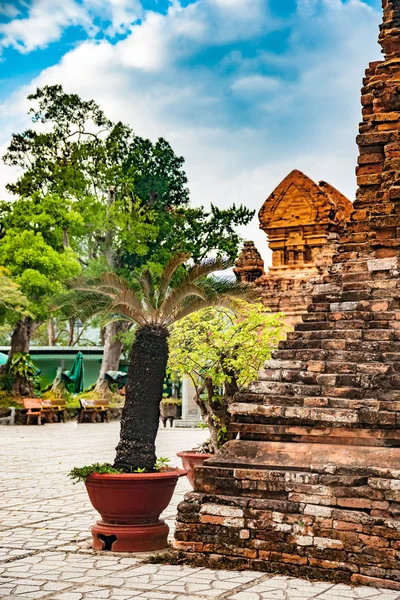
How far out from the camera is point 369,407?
6227 mm

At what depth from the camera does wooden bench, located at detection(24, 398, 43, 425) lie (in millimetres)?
26234

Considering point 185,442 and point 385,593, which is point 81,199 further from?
point 385,593

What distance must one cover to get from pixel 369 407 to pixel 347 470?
565 mm

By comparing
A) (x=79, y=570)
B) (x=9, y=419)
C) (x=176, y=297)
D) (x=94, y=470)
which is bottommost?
(x=79, y=570)

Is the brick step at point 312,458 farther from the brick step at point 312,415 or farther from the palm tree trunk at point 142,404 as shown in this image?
the palm tree trunk at point 142,404

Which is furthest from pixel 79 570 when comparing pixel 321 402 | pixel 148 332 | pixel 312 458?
pixel 148 332

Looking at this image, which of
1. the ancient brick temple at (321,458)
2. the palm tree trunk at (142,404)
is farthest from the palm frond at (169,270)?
the ancient brick temple at (321,458)

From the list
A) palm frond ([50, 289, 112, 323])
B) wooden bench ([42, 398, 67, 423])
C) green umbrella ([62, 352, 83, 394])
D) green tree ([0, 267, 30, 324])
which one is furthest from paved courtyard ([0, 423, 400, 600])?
green umbrella ([62, 352, 83, 394])

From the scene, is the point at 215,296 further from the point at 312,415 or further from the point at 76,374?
the point at 76,374

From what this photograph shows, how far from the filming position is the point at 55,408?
90.5 ft

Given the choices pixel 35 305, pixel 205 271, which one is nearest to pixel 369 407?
pixel 205 271

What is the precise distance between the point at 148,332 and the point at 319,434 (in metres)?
2.09

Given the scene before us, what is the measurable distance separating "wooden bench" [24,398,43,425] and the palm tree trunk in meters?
19.4

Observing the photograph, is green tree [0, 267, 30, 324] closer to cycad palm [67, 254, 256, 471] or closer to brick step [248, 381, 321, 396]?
cycad palm [67, 254, 256, 471]
